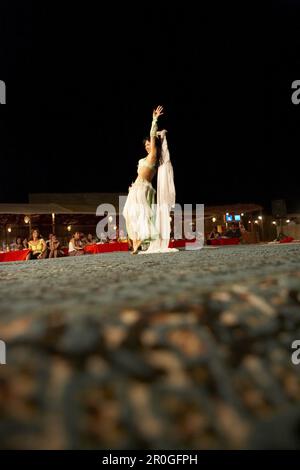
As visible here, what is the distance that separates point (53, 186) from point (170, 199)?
62.1 ft

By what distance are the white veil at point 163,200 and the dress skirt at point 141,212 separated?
98 mm

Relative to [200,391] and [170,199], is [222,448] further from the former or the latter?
[170,199]

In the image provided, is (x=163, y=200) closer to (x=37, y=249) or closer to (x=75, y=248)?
(x=37, y=249)

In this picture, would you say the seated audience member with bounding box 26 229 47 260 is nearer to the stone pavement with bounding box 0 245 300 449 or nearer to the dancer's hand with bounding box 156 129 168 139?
the dancer's hand with bounding box 156 129 168 139

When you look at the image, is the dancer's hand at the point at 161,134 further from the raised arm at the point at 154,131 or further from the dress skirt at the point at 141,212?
the dress skirt at the point at 141,212

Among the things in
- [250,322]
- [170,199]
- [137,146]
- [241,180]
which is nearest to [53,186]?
[137,146]

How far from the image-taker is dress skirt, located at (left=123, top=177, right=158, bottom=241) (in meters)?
4.82

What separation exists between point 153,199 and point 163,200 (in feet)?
0.79

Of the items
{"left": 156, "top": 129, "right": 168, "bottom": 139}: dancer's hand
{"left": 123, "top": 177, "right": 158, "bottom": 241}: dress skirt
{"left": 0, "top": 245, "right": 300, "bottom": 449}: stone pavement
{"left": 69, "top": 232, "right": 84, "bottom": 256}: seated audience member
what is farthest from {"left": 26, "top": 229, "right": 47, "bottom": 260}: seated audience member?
{"left": 0, "top": 245, "right": 300, "bottom": 449}: stone pavement

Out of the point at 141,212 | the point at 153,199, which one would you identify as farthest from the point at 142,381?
the point at 153,199

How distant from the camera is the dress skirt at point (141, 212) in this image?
190 inches

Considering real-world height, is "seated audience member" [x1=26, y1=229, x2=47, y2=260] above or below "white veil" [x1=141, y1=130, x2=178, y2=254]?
below

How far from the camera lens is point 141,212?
4883 mm

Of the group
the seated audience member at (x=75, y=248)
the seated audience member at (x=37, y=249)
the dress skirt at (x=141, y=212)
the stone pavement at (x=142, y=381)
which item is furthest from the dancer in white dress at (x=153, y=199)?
the stone pavement at (x=142, y=381)
